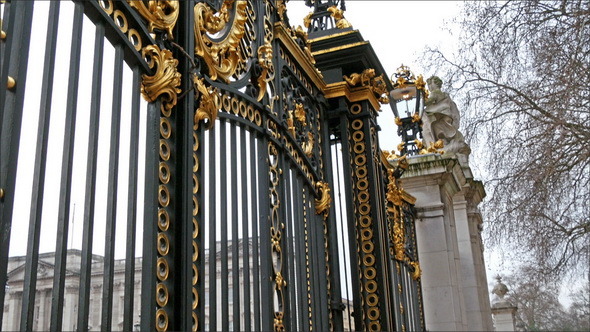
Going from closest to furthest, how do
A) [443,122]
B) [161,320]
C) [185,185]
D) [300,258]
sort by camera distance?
[161,320], [185,185], [300,258], [443,122]

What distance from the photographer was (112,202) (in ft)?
8.45

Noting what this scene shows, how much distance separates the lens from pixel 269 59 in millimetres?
4359

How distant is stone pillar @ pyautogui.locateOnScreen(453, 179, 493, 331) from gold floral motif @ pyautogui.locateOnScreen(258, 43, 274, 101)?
7.30 m

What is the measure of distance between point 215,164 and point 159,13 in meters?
0.81

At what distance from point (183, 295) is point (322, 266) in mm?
2108

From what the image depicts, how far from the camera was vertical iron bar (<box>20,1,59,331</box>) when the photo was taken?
2.10 metres

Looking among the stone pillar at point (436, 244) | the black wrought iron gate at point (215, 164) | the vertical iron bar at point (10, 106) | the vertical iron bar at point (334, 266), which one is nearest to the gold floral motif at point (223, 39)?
the black wrought iron gate at point (215, 164)

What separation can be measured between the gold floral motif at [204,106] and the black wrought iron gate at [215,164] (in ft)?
0.04

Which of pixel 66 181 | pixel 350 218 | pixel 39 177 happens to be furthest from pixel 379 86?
pixel 39 177

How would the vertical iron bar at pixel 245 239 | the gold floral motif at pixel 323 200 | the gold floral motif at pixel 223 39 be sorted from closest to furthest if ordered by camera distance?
the gold floral motif at pixel 223 39
the vertical iron bar at pixel 245 239
the gold floral motif at pixel 323 200

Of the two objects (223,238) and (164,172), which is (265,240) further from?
(164,172)

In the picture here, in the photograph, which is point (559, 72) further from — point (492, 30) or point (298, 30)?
point (298, 30)

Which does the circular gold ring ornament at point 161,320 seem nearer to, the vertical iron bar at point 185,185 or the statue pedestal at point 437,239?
the vertical iron bar at point 185,185

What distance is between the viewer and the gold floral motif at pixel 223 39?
345 cm
